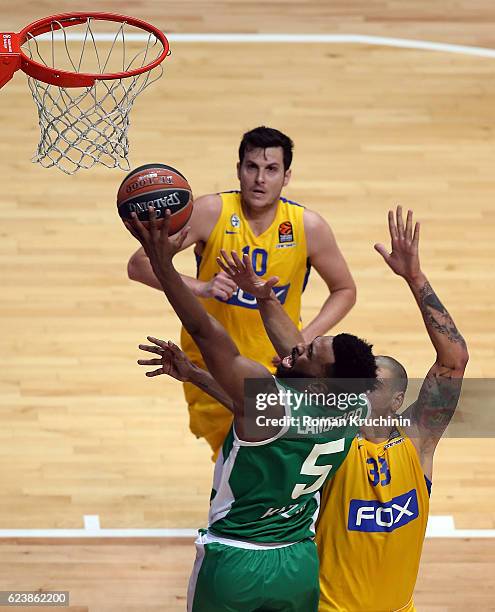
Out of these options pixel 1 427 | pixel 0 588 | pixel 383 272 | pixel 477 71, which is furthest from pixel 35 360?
pixel 477 71

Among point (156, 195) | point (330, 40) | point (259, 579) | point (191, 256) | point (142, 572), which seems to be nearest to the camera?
point (259, 579)

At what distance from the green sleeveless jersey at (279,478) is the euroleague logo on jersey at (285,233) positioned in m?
1.73

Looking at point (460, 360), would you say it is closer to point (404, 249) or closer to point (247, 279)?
point (404, 249)

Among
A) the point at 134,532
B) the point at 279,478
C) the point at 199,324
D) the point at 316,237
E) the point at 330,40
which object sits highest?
the point at 330,40

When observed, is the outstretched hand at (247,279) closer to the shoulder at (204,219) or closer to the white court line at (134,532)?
the shoulder at (204,219)

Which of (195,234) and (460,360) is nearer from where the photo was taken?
(460,360)

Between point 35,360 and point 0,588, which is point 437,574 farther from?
point 35,360

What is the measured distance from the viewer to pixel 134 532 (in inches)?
234

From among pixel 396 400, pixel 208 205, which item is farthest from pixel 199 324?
pixel 208 205

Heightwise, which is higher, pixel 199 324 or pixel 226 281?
pixel 226 281

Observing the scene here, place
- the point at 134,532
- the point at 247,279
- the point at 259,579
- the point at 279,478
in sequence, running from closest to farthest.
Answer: the point at 279,478, the point at 259,579, the point at 247,279, the point at 134,532

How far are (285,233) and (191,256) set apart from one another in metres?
2.45

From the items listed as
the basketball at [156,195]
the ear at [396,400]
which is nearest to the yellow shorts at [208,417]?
the basketball at [156,195]

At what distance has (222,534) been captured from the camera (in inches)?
167
